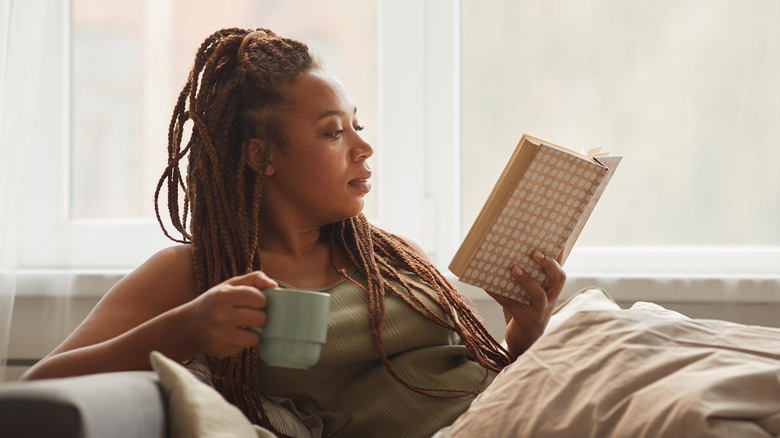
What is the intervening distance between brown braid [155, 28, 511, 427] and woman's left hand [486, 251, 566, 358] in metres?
0.04

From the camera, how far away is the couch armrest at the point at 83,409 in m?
0.68

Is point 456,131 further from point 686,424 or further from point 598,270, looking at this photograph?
point 686,424

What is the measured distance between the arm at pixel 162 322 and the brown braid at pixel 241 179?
0.05 metres

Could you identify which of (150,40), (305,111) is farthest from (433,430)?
(150,40)

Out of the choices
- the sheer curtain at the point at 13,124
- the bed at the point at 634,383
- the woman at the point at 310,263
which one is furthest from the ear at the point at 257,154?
the sheer curtain at the point at 13,124

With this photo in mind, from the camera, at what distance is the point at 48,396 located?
2.27 ft

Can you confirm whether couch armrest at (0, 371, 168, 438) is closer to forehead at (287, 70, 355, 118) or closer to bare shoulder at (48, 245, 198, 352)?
bare shoulder at (48, 245, 198, 352)

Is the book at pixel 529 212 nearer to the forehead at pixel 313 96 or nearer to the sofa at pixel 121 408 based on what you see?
the forehead at pixel 313 96

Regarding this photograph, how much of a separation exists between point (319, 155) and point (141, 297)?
37 cm

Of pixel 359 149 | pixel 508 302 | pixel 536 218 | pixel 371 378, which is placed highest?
pixel 359 149

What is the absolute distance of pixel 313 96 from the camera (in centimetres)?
132

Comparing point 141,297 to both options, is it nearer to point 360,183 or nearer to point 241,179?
point 241,179

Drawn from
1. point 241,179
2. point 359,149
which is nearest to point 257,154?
point 241,179

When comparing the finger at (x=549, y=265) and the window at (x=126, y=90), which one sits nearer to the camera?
the finger at (x=549, y=265)
